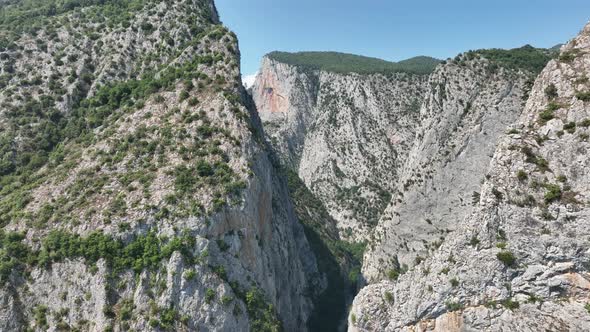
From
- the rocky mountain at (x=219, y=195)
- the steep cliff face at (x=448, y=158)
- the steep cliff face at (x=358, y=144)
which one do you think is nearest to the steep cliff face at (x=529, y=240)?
the rocky mountain at (x=219, y=195)

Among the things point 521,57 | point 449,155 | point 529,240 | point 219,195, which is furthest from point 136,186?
point 521,57

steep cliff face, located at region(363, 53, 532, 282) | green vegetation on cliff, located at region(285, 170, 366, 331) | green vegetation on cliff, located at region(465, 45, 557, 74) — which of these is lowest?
green vegetation on cliff, located at region(285, 170, 366, 331)

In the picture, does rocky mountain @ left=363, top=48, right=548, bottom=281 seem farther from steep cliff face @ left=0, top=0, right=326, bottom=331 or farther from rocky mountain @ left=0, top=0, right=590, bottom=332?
steep cliff face @ left=0, top=0, right=326, bottom=331

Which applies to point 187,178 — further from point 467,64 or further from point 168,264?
point 467,64

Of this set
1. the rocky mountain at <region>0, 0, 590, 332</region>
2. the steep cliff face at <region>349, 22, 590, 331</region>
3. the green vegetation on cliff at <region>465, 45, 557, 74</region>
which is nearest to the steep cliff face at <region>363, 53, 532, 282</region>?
the rocky mountain at <region>0, 0, 590, 332</region>

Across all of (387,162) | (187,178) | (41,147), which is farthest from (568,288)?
(387,162)

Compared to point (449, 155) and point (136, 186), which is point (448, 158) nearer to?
point (449, 155)
